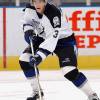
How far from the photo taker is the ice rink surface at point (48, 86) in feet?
19.6

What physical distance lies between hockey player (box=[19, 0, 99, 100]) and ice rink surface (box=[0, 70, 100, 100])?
2.05 feet

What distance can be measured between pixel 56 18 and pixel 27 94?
1.34m

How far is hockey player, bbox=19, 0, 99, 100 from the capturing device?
5008 millimetres

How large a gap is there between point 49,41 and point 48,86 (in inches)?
76.0

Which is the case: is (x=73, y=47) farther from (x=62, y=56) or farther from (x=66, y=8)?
(x=66, y=8)

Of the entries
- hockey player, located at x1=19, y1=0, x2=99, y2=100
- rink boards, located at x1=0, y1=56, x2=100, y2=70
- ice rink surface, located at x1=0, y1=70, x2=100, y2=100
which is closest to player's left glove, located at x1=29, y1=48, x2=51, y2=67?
hockey player, located at x1=19, y1=0, x2=99, y2=100

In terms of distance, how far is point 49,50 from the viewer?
4980 mm

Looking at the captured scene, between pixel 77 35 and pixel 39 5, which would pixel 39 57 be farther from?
pixel 77 35

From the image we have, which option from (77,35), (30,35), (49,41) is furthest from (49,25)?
(77,35)

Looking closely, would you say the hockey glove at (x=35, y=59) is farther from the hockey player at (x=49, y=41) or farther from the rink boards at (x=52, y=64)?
the rink boards at (x=52, y=64)

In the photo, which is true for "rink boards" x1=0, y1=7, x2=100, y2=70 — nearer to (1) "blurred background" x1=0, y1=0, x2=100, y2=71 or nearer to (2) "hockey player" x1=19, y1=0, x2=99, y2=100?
(1) "blurred background" x1=0, y1=0, x2=100, y2=71

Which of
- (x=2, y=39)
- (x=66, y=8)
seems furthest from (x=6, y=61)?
(x=66, y=8)

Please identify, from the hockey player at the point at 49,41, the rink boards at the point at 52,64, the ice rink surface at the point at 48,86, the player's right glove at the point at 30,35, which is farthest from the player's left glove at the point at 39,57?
the rink boards at the point at 52,64

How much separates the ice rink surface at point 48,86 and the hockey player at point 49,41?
24.6 inches
